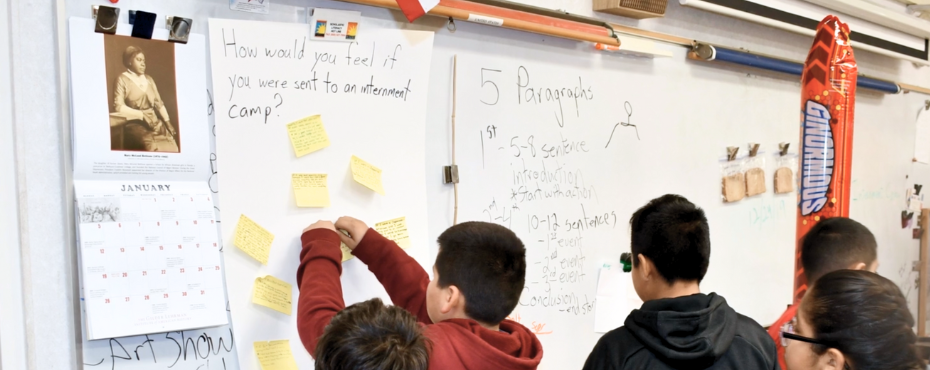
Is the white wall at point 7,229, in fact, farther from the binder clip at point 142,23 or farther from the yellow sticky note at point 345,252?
the yellow sticky note at point 345,252

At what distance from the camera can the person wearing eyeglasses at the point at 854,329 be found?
120 centimetres

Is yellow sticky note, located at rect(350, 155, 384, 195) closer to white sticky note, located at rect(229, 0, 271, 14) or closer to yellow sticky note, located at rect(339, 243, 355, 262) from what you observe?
yellow sticky note, located at rect(339, 243, 355, 262)

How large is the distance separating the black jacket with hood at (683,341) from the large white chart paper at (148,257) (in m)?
0.81

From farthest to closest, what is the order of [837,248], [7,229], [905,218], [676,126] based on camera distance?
1. [905,218]
2. [676,126]
3. [837,248]
4. [7,229]

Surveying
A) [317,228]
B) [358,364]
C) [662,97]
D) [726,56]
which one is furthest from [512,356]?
[726,56]

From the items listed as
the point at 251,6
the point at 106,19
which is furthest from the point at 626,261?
the point at 106,19

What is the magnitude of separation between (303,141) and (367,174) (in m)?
0.17

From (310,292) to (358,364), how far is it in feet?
1.35

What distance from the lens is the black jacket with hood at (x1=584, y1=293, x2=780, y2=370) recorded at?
145 cm

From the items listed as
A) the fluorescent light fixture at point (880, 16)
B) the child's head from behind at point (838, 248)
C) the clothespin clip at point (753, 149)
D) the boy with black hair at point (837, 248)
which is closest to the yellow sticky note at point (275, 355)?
the boy with black hair at point (837, 248)

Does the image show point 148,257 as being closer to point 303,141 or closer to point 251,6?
point 303,141

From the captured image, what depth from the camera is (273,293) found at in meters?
1.62

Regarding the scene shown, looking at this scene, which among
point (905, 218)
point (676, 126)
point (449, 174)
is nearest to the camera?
point (449, 174)

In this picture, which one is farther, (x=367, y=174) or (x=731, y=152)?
(x=731, y=152)
